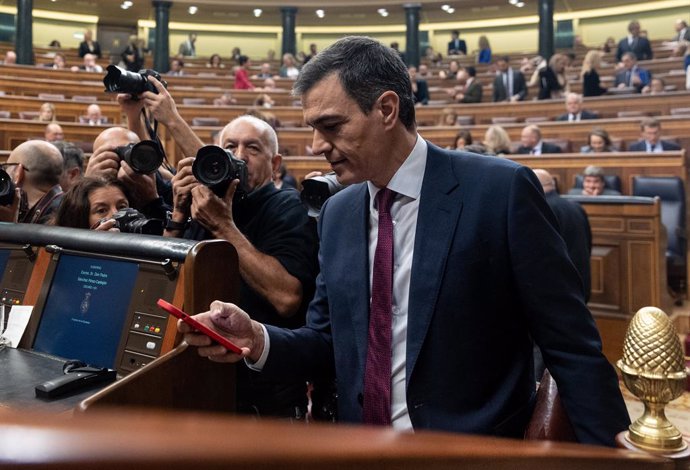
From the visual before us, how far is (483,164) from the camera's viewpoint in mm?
1086

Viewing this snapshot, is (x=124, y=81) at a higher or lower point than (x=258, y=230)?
higher

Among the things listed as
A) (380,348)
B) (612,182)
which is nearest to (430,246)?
(380,348)

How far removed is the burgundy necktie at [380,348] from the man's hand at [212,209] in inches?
19.3

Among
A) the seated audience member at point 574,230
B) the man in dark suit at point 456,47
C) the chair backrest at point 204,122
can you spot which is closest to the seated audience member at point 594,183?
the seated audience member at point 574,230

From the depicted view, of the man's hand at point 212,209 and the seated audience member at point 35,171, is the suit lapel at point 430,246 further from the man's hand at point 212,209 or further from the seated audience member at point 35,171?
the seated audience member at point 35,171

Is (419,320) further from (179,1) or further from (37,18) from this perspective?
(37,18)

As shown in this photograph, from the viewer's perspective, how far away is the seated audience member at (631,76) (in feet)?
24.6

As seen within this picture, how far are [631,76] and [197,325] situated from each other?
7919mm

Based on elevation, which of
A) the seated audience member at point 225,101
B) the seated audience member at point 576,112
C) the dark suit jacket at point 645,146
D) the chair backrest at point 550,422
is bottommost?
the chair backrest at point 550,422

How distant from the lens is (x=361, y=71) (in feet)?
3.47

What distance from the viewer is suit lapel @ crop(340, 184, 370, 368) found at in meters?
1.10

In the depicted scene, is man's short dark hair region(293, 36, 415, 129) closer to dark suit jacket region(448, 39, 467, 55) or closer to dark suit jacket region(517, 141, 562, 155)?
dark suit jacket region(517, 141, 562, 155)

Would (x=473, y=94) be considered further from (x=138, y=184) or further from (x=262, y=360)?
(x=262, y=360)

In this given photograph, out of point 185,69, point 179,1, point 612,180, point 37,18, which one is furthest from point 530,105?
point 37,18
